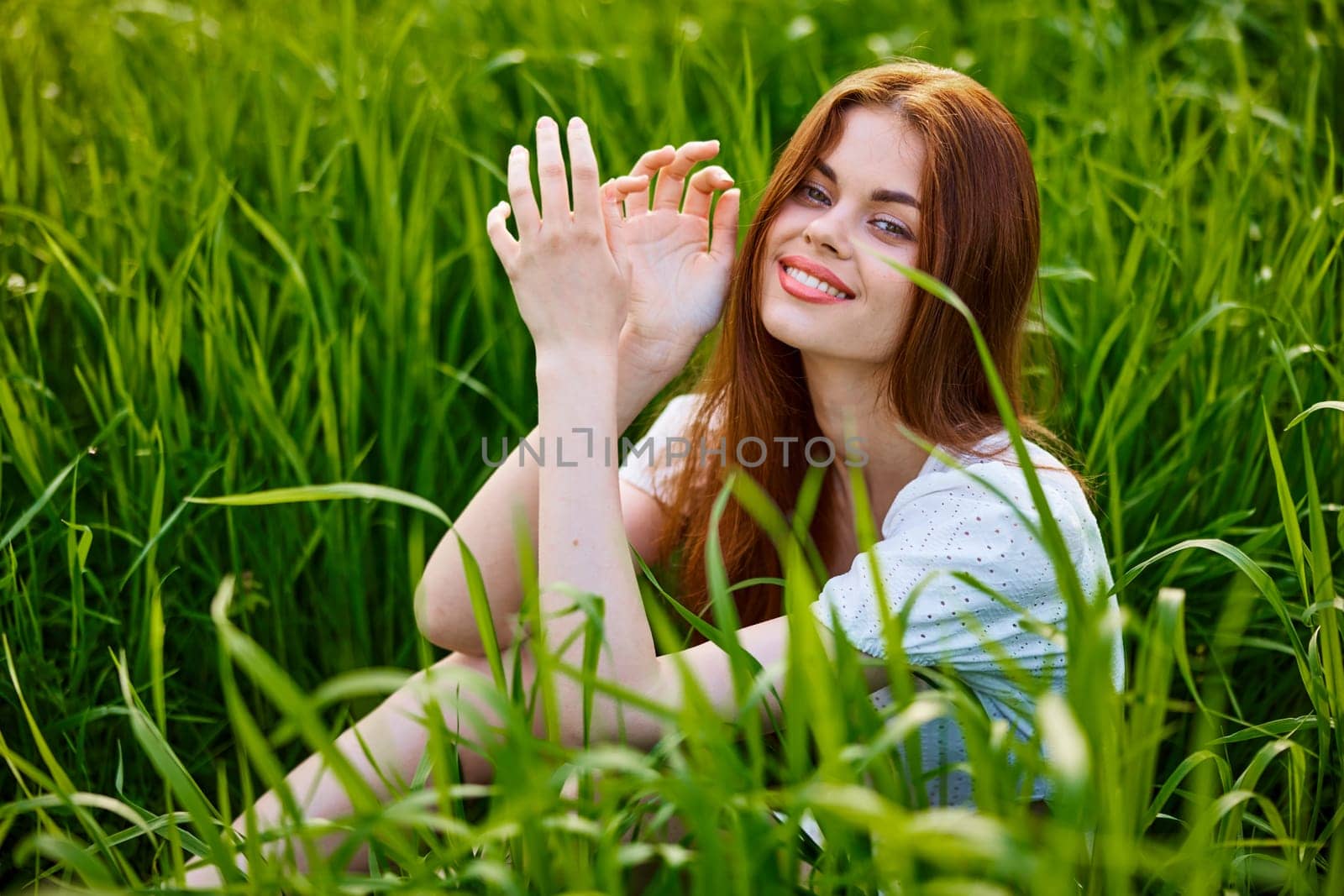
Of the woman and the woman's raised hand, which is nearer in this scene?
the woman

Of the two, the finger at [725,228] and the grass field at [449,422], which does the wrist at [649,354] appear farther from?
the grass field at [449,422]

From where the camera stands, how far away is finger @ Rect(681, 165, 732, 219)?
5.05ft

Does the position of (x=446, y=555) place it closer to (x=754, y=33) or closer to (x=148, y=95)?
(x=148, y=95)

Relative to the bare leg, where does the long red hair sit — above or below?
above

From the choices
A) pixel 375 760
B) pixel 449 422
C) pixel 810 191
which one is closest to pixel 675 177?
pixel 810 191

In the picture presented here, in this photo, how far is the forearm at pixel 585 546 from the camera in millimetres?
1284

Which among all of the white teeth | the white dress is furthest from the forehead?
the white dress

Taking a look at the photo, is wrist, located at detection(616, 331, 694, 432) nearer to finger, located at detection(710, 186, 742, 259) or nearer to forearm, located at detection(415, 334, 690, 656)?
forearm, located at detection(415, 334, 690, 656)

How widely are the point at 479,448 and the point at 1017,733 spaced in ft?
3.02

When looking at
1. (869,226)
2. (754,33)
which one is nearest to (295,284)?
(869,226)

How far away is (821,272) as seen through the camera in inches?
57.1

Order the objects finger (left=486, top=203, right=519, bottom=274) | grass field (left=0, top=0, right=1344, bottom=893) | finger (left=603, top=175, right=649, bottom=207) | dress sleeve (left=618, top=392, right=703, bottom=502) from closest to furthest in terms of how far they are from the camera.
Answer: grass field (left=0, top=0, right=1344, bottom=893) < finger (left=486, top=203, right=519, bottom=274) < finger (left=603, top=175, right=649, bottom=207) < dress sleeve (left=618, top=392, right=703, bottom=502)

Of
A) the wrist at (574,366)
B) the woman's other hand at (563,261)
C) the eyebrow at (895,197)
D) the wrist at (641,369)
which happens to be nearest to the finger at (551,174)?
the woman's other hand at (563,261)

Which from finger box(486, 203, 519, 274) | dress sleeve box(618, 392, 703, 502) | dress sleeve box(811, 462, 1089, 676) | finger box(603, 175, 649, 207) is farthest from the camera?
dress sleeve box(618, 392, 703, 502)
